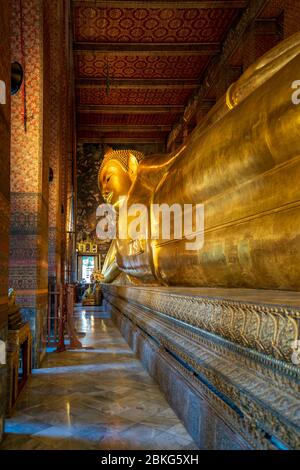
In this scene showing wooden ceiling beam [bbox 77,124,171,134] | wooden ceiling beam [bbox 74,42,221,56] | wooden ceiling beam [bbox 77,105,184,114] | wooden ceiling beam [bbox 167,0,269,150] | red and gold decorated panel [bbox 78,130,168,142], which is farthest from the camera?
red and gold decorated panel [bbox 78,130,168,142]

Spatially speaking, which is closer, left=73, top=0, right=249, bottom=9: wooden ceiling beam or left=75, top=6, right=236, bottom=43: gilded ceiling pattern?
left=73, top=0, right=249, bottom=9: wooden ceiling beam

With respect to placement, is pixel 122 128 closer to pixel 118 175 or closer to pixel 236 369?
pixel 118 175

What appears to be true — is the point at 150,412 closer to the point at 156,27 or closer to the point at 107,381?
the point at 107,381

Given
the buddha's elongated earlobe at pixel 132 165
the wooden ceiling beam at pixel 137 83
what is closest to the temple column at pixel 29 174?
the buddha's elongated earlobe at pixel 132 165

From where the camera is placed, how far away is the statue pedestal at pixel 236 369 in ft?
2.90

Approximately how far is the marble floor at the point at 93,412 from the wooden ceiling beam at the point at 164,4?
6492mm

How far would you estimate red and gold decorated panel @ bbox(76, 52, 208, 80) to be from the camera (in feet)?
29.4

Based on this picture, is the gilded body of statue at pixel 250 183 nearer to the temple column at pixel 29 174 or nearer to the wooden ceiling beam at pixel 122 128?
the temple column at pixel 29 174

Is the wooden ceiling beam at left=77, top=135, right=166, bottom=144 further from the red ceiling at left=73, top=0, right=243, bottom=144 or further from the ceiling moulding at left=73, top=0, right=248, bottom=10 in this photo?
the ceiling moulding at left=73, top=0, right=248, bottom=10

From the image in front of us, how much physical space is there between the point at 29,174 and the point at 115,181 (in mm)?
Answer: 2498

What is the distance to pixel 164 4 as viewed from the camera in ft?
23.0

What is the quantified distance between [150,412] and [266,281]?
0.87 metres

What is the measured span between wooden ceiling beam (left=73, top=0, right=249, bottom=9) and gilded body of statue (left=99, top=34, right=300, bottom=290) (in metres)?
5.39

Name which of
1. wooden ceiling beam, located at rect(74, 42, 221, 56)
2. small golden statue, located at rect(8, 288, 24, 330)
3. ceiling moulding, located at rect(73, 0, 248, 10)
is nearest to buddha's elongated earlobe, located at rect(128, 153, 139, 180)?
small golden statue, located at rect(8, 288, 24, 330)
